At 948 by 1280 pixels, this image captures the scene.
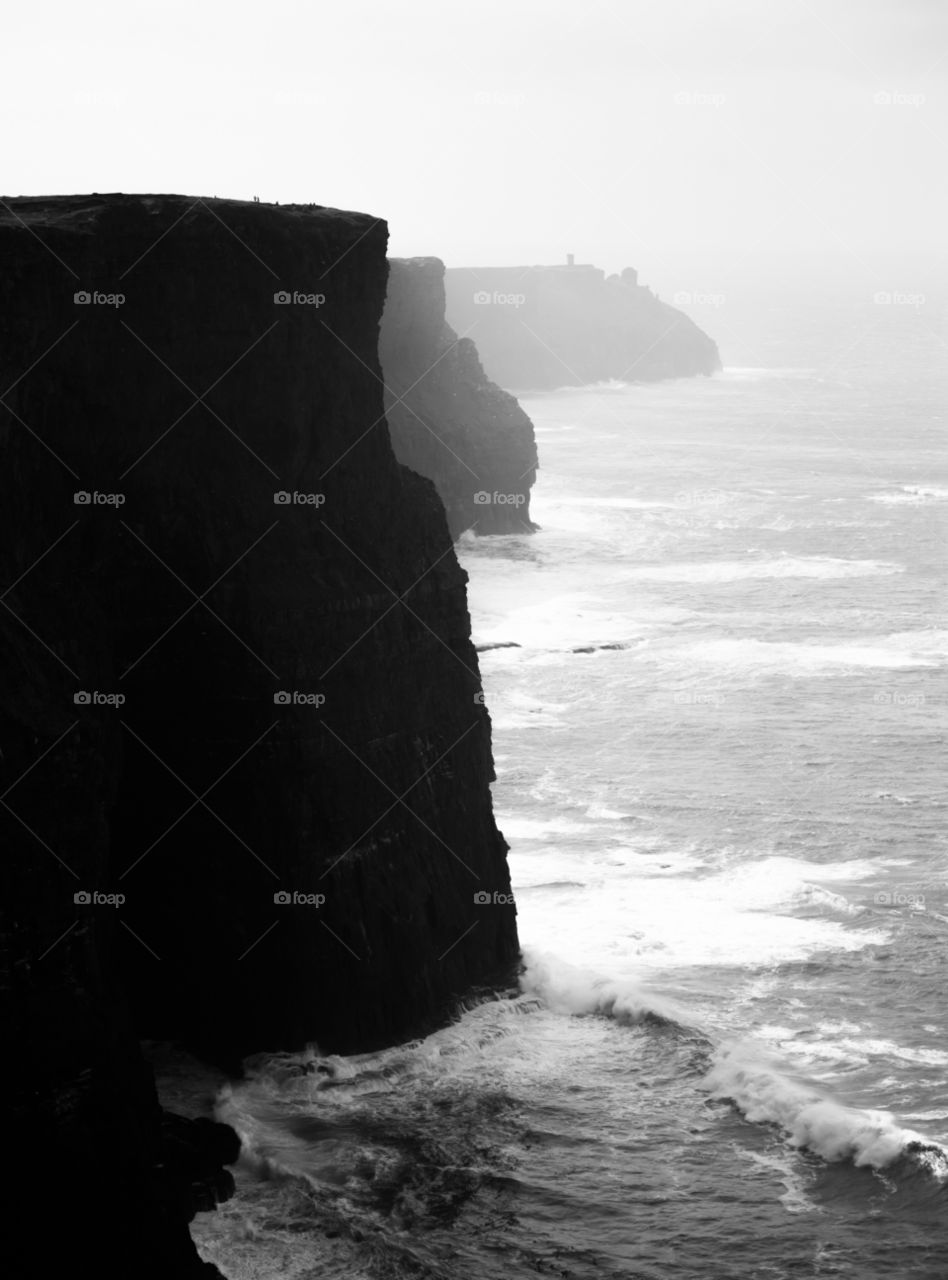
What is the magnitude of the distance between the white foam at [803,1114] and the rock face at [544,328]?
141735mm

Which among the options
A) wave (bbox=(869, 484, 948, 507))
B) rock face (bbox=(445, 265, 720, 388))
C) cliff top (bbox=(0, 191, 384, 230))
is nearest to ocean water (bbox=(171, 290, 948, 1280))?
cliff top (bbox=(0, 191, 384, 230))

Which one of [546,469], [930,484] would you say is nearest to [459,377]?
[546,469]

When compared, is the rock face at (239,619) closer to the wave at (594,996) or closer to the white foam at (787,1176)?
the wave at (594,996)

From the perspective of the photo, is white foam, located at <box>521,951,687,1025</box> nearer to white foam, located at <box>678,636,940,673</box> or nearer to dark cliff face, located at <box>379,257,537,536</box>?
white foam, located at <box>678,636,940,673</box>

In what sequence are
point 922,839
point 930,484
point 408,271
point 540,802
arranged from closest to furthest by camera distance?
point 922,839 < point 540,802 < point 408,271 < point 930,484

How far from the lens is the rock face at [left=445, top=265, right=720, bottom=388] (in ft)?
595

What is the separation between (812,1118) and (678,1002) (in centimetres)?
675

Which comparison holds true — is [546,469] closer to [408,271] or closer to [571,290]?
[408,271]

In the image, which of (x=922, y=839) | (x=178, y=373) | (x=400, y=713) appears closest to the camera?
(x=178, y=373)

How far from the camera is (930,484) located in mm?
125812

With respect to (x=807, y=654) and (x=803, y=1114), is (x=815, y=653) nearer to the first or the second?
(x=807, y=654)

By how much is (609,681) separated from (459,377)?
36.8m

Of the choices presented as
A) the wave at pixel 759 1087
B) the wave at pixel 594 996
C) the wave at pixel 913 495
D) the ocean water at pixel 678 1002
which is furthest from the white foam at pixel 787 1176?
the wave at pixel 913 495

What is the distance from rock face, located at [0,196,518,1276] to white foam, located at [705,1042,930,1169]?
668 centimetres
